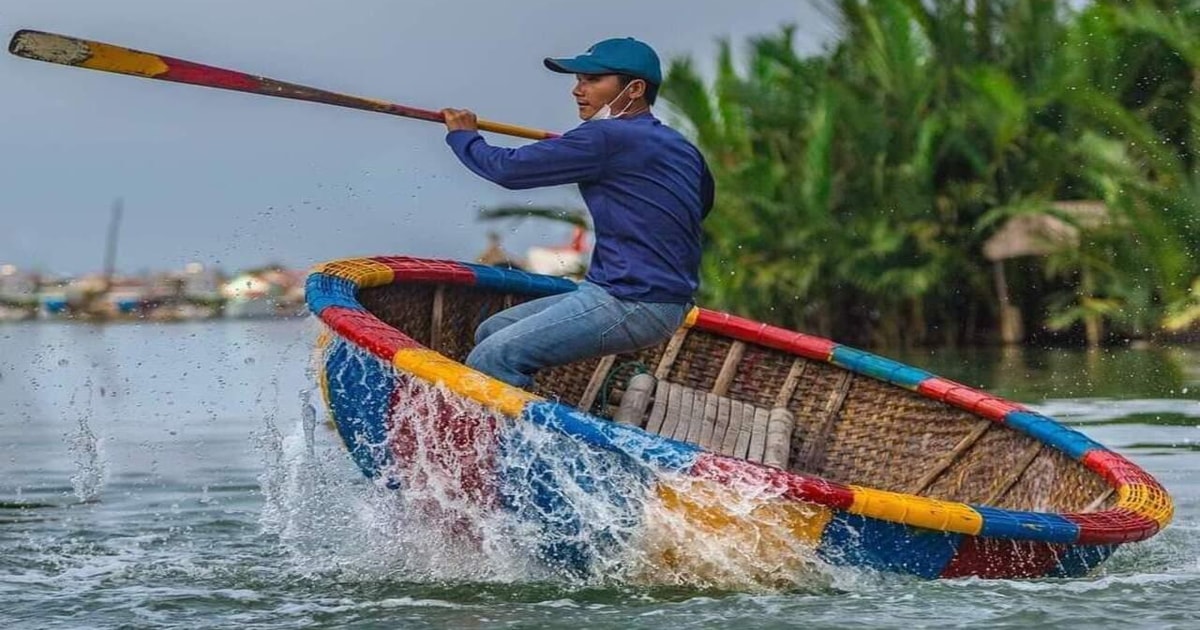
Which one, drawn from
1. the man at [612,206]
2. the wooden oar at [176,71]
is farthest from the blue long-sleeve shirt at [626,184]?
the wooden oar at [176,71]

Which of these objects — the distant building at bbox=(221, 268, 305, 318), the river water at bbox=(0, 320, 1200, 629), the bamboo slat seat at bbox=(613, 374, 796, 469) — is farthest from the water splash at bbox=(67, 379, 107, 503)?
the bamboo slat seat at bbox=(613, 374, 796, 469)

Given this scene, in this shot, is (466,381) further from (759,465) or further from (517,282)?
(517,282)

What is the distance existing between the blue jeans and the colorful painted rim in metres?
0.35

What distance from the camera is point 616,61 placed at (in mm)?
6035

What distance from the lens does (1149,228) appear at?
19.4 metres

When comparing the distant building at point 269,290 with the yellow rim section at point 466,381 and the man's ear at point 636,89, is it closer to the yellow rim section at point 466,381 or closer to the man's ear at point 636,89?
the yellow rim section at point 466,381

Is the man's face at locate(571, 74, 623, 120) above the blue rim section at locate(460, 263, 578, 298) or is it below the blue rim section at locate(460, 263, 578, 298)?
above

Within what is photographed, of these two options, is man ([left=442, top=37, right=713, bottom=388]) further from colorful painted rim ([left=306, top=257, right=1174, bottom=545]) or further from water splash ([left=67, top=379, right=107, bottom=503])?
water splash ([left=67, top=379, right=107, bottom=503])

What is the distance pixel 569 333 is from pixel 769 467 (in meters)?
1.00

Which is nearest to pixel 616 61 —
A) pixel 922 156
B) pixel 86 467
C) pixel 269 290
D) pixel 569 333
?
pixel 569 333

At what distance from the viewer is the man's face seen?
6.06 m

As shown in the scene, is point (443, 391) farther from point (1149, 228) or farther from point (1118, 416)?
point (1149, 228)

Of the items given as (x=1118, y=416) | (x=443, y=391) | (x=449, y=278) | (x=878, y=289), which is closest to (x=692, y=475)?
(x=443, y=391)

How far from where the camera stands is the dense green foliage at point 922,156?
2114cm
